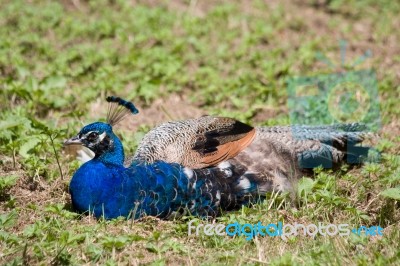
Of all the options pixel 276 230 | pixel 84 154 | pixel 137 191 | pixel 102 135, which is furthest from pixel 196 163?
pixel 84 154

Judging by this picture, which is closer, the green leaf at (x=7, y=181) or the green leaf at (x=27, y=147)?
the green leaf at (x=7, y=181)

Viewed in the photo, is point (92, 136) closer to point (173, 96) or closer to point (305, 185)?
point (305, 185)

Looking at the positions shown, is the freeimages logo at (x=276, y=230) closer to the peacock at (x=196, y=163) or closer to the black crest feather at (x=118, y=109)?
the peacock at (x=196, y=163)

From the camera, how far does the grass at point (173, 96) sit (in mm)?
3502

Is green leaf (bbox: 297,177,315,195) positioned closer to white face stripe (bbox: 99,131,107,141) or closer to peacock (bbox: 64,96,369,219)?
peacock (bbox: 64,96,369,219)

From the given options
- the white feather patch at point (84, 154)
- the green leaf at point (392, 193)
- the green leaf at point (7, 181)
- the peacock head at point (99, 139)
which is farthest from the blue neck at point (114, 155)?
the green leaf at point (392, 193)

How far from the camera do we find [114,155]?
4012mm

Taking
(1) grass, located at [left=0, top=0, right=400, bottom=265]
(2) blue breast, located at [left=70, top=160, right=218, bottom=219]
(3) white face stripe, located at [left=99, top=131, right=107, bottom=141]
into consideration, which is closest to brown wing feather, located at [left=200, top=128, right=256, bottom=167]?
(2) blue breast, located at [left=70, top=160, right=218, bottom=219]

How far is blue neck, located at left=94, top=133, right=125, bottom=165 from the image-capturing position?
13.1 ft

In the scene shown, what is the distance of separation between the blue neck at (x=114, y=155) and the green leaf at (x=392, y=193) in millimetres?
1431

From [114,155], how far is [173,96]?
184cm

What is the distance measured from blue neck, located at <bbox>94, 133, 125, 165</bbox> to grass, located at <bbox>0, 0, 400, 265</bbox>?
0.34m

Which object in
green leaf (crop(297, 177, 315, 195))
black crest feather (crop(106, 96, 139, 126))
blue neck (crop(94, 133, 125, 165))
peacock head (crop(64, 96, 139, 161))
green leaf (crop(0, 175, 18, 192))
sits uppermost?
black crest feather (crop(106, 96, 139, 126))

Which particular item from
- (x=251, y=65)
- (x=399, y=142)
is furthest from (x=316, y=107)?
(x=251, y=65)
